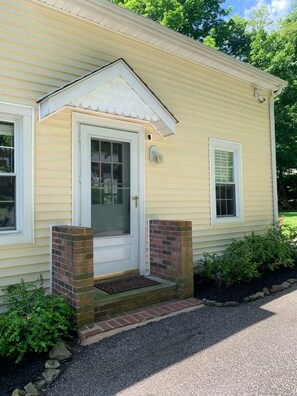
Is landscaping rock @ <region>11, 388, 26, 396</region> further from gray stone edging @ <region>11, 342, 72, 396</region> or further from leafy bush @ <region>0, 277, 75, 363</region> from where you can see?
leafy bush @ <region>0, 277, 75, 363</region>

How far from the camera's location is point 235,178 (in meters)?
6.55

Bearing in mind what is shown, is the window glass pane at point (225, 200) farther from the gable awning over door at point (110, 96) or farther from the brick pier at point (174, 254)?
the gable awning over door at point (110, 96)

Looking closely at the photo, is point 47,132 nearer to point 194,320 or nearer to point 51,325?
point 51,325

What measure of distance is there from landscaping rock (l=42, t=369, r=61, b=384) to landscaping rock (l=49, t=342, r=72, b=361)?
176 millimetres

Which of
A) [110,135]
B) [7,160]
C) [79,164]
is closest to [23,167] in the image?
[7,160]

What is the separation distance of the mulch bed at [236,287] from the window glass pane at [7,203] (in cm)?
265

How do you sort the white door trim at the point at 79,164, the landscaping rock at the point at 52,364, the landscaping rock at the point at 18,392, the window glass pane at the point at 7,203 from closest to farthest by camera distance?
the landscaping rock at the point at 18,392
the landscaping rock at the point at 52,364
the window glass pane at the point at 7,203
the white door trim at the point at 79,164

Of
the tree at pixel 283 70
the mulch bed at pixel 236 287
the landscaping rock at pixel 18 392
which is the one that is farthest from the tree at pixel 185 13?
the landscaping rock at pixel 18 392

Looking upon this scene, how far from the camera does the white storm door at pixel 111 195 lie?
4336mm

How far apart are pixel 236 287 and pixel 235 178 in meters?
2.62

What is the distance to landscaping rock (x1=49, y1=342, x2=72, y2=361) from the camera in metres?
2.74

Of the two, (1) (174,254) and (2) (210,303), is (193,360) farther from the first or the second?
(1) (174,254)

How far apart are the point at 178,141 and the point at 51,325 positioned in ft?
11.9

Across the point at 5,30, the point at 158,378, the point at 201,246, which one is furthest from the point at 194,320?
the point at 5,30
